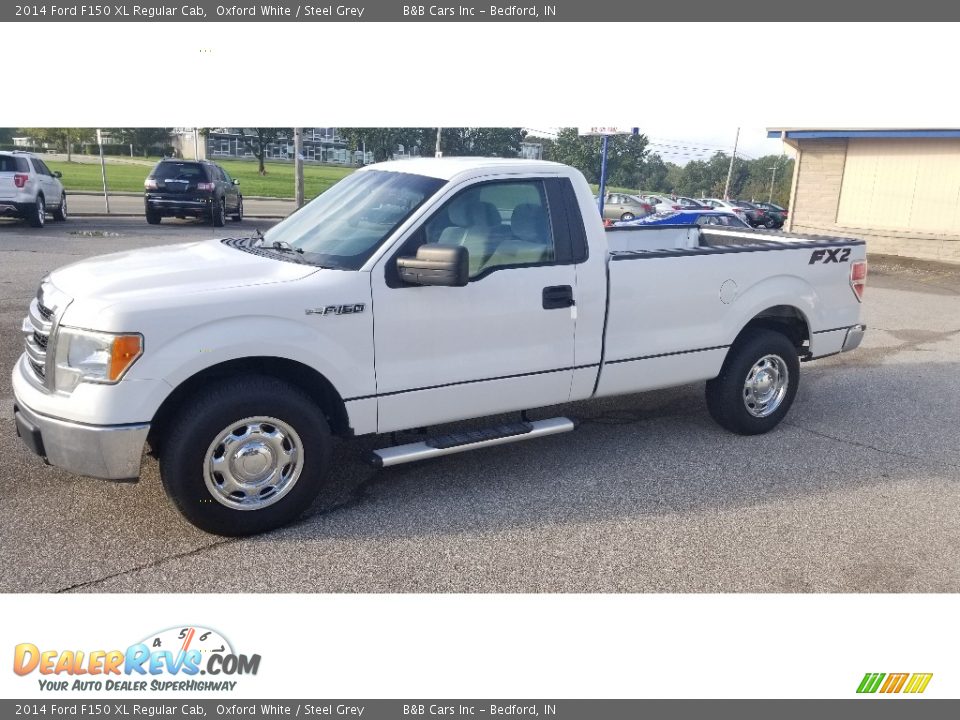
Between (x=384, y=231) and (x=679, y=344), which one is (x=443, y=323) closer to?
(x=384, y=231)

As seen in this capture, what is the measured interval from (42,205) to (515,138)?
64.3 feet

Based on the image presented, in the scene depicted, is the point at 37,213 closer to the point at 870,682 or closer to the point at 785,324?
the point at 785,324

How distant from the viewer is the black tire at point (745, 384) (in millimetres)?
5875

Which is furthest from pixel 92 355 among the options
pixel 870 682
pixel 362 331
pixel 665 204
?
pixel 665 204

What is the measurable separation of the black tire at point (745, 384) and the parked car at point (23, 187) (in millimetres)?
17383

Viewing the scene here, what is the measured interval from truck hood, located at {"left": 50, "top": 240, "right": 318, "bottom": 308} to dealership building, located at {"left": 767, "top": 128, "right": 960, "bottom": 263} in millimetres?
22425

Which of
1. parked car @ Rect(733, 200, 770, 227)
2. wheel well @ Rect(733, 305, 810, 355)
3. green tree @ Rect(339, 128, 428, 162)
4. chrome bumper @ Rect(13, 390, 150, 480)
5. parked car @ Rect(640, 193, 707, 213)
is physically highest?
green tree @ Rect(339, 128, 428, 162)

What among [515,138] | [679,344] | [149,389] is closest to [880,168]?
[515,138]

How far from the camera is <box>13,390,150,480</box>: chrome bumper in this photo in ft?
12.5

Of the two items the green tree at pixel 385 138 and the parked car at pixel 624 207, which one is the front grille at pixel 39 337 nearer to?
the parked car at pixel 624 207

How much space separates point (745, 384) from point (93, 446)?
4.39 meters

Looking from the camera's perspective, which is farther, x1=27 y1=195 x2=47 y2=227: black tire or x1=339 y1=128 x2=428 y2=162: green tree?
x1=339 y1=128 x2=428 y2=162: green tree

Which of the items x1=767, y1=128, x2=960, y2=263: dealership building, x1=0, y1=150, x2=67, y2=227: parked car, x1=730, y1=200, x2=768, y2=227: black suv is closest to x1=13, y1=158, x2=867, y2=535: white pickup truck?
x1=0, y1=150, x2=67, y2=227: parked car

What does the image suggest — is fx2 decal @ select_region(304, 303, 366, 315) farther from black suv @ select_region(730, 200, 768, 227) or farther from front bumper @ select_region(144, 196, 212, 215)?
black suv @ select_region(730, 200, 768, 227)
